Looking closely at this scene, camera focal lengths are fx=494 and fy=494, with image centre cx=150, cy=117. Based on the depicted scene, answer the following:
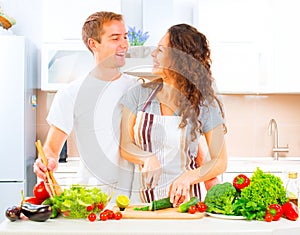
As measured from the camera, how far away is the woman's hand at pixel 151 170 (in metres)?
1.95

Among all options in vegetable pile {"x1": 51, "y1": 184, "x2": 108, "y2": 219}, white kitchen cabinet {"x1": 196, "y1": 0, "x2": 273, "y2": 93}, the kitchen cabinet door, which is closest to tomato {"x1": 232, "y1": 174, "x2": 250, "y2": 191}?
vegetable pile {"x1": 51, "y1": 184, "x2": 108, "y2": 219}

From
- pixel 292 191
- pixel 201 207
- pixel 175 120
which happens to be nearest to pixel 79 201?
pixel 201 207

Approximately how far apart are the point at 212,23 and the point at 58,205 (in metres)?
2.41

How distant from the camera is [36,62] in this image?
398 centimetres

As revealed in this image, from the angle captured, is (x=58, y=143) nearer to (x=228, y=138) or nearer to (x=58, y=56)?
(x=58, y=56)

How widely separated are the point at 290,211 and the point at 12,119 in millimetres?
2392

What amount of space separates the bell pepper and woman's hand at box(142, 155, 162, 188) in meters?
0.52

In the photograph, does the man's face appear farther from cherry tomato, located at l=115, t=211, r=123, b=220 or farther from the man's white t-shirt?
cherry tomato, located at l=115, t=211, r=123, b=220

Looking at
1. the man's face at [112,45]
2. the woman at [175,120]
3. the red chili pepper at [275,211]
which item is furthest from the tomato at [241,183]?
the man's face at [112,45]

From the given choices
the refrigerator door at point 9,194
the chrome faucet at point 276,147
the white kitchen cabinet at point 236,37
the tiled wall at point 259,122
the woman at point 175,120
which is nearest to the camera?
the woman at point 175,120

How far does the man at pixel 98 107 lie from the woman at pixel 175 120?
0.06 m

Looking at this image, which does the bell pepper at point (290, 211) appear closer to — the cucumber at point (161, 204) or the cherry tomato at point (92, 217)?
the cucumber at point (161, 204)

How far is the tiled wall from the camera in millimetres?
4188

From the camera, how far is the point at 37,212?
163cm
